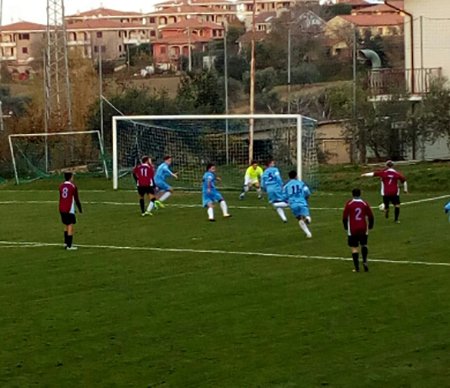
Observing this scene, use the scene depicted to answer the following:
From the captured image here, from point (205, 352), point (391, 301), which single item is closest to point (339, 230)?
point (391, 301)

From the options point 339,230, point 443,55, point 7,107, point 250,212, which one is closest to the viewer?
point 339,230

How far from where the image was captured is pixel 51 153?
171 ft

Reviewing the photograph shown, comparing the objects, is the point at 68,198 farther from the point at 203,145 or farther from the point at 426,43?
the point at 426,43

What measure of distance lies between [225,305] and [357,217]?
13.5 feet

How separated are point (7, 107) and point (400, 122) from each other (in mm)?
41859

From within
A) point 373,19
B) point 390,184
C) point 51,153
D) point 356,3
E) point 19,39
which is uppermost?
point 356,3

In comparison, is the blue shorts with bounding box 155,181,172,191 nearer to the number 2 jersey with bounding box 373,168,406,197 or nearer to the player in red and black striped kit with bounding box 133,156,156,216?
the player in red and black striped kit with bounding box 133,156,156,216

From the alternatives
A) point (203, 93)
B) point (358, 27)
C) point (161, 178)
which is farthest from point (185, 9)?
point (161, 178)

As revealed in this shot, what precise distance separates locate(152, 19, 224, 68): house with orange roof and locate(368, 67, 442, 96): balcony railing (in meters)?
45.6

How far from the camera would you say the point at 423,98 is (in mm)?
46562

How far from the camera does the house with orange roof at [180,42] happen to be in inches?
4200

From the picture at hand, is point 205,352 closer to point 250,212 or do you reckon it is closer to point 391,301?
point 391,301

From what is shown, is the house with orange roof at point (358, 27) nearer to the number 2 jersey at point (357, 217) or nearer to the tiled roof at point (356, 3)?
the tiled roof at point (356, 3)

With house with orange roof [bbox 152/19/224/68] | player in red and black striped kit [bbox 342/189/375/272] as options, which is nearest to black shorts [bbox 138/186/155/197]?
player in red and black striped kit [bbox 342/189/375/272]
